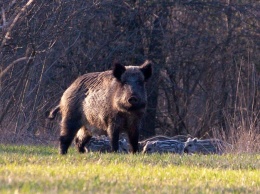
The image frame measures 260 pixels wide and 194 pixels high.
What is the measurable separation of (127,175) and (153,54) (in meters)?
14.6

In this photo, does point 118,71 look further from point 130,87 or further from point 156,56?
point 156,56

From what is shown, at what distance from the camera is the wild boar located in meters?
13.3

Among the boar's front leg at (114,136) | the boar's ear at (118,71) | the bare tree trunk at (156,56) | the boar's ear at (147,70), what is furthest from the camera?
the bare tree trunk at (156,56)

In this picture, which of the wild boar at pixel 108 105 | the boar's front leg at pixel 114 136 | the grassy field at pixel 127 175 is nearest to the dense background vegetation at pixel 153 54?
the wild boar at pixel 108 105

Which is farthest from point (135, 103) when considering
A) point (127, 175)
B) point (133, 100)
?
point (127, 175)

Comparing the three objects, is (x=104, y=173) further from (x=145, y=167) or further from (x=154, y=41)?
(x=154, y=41)

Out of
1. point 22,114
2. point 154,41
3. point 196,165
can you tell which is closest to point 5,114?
point 22,114

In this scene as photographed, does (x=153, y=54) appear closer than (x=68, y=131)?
No

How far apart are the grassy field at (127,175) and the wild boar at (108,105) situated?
2.17m

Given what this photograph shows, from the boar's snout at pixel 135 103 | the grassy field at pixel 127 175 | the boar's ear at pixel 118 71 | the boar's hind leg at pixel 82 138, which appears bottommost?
the boar's hind leg at pixel 82 138

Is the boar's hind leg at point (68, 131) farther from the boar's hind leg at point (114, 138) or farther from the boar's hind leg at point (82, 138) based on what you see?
the boar's hind leg at point (114, 138)

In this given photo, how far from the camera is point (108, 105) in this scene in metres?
13.7

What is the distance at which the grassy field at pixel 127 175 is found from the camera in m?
6.95

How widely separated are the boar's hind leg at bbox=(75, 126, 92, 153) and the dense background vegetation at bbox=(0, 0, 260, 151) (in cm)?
Answer: 472
